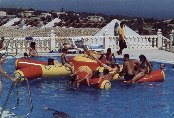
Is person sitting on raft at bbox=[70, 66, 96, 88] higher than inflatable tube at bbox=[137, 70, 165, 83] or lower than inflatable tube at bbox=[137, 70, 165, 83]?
higher

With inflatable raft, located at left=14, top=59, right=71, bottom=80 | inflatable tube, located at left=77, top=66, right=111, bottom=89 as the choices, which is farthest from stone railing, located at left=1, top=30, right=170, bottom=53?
inflatable tube, located at left=77, top=66, right=111, bottom=89

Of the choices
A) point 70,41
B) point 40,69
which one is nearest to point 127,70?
point 40,69

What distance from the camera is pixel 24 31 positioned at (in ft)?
112

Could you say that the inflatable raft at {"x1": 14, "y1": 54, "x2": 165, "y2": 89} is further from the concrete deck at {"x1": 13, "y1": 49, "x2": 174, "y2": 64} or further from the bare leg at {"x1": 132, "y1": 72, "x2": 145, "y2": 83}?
the concrete deck at {"x1": 13, "y1": 49, "x2": 174, "y2": 64}

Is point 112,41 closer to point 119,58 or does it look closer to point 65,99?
point 119,58

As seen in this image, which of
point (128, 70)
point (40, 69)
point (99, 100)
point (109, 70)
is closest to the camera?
point (99, 100)

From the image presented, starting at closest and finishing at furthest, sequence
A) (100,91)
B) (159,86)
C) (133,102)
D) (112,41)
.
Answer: (133,102)
(100,91)
(159,86)
(112,41)

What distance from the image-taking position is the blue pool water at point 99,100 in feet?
30.9

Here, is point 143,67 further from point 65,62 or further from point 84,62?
point 65,62

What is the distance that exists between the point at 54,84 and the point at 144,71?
107 inches

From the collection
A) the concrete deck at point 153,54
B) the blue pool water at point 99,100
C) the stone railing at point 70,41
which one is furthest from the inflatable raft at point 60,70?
the stone railing at point 70,41

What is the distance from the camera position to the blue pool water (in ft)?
30.9

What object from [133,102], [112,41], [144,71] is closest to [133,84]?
[144,71]

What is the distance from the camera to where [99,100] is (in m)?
10.9
